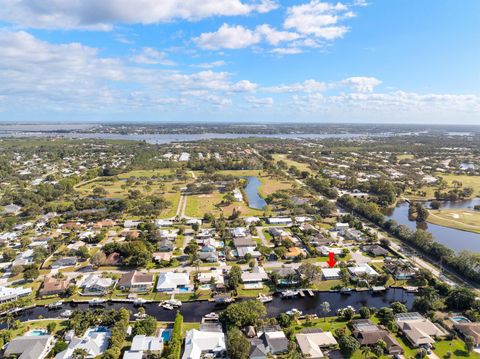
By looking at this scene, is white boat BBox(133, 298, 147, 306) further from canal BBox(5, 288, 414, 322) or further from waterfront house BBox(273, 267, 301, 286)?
waterfront house BBox(273, 267, 301, 286)

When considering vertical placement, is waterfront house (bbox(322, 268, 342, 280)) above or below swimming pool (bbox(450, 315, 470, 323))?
above

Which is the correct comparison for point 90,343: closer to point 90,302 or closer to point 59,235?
point 90,302

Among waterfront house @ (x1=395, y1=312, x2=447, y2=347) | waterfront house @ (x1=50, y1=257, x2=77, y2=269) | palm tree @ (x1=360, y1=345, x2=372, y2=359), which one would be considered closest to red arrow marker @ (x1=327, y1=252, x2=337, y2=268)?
waterfront house @ (x1=395, y1=312, x2=447, y2=347)

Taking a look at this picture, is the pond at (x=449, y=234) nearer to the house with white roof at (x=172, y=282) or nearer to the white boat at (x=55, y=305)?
the house with white roof at (x=172, y=282)

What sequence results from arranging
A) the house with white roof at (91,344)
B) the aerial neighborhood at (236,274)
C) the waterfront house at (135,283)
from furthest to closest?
the waterfront house at (135,283), the aerial neighborhood at (236,274), the house with white roof at (91,344)

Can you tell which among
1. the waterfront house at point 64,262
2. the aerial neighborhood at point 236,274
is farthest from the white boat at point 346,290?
the waterfront house at point 64,262

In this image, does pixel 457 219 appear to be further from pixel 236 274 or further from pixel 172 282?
pixel 172 282
